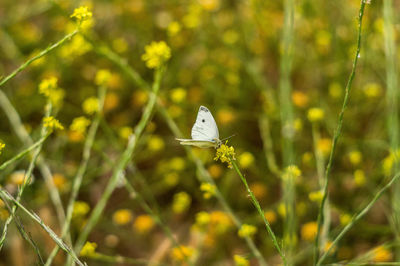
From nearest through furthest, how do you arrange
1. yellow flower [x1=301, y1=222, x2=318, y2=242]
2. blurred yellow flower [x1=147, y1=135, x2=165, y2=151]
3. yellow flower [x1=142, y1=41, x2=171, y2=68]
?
yellow flower [x1=142, y1=41, x2=171, y2=68]
yellow flower [x1=301, y1=222, x2=318, y2=242]
blurred yellow flower [x1=147, y1=135, x2=165, y2=151]

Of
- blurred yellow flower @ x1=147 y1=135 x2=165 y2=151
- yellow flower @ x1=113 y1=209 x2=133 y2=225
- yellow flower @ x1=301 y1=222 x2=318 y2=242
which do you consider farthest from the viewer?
blurred yellow flower @ x1=147 y1=135 x2=165 y2=151

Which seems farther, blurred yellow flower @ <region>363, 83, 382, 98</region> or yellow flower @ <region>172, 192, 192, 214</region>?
blurred yellow flower @ <region>363, 83, 382, 98</region>

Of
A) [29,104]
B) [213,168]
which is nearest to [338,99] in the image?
[213,168]

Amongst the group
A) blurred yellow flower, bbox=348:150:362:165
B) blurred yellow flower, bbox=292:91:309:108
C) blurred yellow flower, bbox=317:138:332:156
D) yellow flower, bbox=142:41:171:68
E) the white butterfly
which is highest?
yellow flower, bbox=142:41:171:68

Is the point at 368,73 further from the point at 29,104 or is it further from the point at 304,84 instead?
the point at 29,104

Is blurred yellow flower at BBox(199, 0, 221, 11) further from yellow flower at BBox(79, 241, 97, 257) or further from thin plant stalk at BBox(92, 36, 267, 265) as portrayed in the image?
yellow flower at BBox(79, 241, 97, 257)

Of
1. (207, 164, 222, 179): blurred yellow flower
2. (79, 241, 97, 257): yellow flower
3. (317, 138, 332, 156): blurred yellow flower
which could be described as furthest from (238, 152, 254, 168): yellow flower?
(79, 241, 97, 257): yellow flower

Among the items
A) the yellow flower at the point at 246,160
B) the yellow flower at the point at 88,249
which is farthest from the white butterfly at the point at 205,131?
the yellow flower at the point at 246,160

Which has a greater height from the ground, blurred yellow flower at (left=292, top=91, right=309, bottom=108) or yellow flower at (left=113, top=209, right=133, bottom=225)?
blurred yellow flower at (left=292, top=91, right=309, bottom=108)

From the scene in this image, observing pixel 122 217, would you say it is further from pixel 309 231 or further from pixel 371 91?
pixel 371 91
